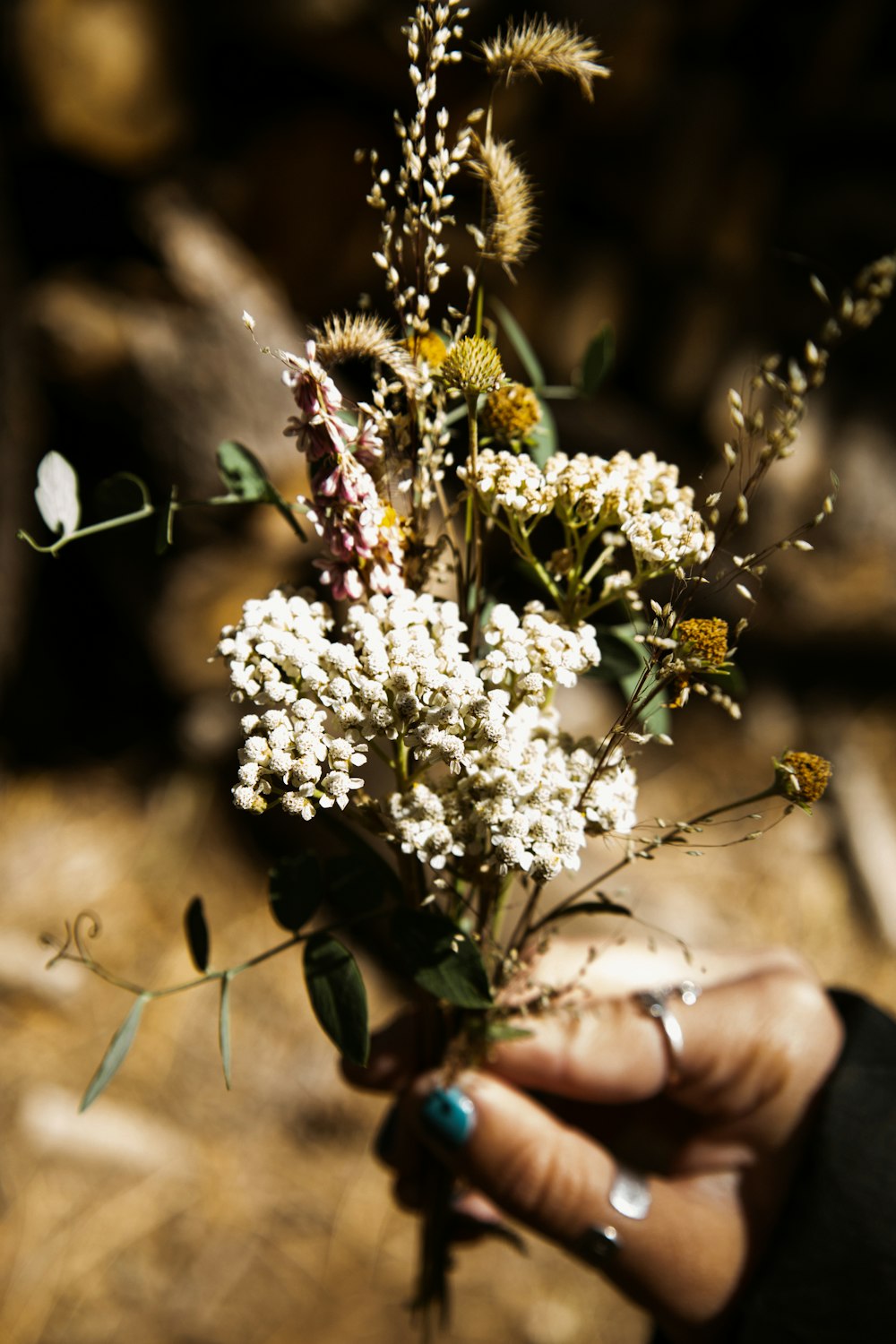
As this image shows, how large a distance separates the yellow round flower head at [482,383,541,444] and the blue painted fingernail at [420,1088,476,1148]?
55cm

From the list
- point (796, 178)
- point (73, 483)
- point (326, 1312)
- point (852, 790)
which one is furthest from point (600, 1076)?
point (796, 178)

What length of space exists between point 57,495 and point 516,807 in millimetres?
351

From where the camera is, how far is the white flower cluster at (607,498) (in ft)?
1.55

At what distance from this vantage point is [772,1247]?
2.63ft

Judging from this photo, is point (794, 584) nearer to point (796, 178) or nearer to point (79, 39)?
point (796, 178)

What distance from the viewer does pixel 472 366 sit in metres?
0.43

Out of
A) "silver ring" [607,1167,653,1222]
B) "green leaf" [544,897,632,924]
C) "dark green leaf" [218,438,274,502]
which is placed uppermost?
"dark green leaf" [218,438,274,502]

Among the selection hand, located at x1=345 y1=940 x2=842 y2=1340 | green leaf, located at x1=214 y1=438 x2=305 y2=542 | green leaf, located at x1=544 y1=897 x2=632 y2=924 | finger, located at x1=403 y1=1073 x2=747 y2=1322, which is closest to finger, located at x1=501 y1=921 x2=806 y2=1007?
hand, located at x1=345 y1=940 x2=842 y2=1340

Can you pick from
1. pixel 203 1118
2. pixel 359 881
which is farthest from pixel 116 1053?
pixel 203 1118

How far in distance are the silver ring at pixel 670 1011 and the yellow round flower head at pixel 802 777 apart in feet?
1.43

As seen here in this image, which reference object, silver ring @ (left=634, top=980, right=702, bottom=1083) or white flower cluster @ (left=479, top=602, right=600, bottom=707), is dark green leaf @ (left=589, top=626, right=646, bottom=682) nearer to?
white flower cluster @ (left=479, top=602, right=600, bottom=707)

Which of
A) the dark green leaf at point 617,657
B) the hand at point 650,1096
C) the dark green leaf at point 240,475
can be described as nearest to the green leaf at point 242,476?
the dark green leaf at point 240,475

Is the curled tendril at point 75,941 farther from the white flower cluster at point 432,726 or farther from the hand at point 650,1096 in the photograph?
the hand at point 650,1096

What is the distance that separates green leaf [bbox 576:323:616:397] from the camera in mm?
688
